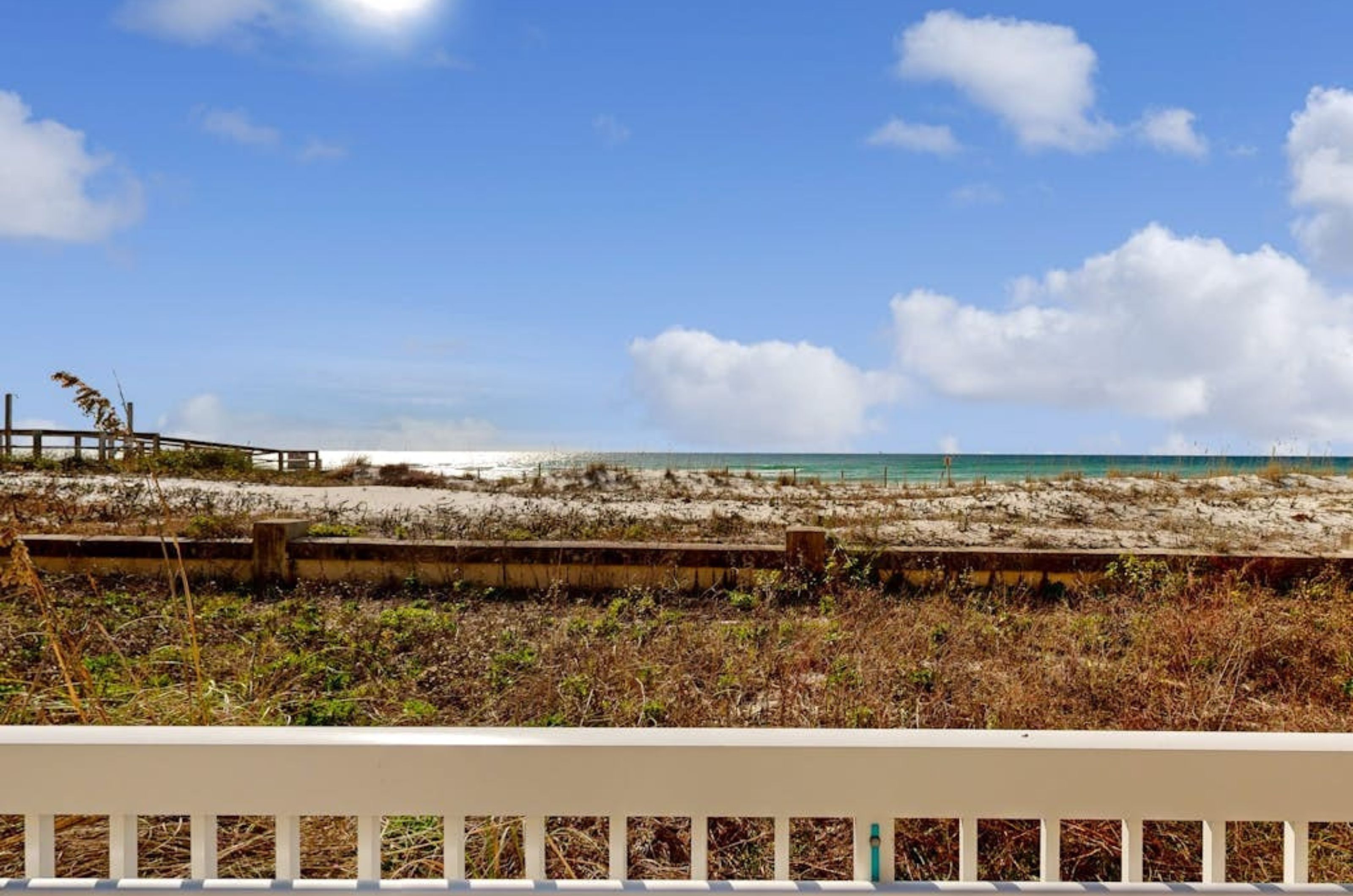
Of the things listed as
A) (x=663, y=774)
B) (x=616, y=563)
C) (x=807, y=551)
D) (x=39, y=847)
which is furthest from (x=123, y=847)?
(x=807, y=551)

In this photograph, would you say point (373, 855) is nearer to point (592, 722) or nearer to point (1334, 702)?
point (592, 722)

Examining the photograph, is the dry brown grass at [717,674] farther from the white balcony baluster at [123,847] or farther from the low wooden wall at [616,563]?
the white balcony baluster at [123,847]

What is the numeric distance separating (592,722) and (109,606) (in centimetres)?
350

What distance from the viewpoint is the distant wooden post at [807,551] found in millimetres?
5598

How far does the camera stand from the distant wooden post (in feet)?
18.4

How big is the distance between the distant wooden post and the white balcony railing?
4481 millimetres

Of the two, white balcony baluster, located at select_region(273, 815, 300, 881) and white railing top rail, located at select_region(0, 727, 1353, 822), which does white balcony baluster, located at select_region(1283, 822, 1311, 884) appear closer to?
white railing top rail, located at select_region(0, 727, 1353, 822)

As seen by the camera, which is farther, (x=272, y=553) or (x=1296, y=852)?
(x=272, y=553)

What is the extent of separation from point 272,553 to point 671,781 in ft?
18.0

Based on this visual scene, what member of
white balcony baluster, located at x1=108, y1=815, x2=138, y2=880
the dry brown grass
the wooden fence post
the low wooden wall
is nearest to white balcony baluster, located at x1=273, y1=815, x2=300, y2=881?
white balcony baluster, located at x1=108, y1=815, x2=138, y2=880

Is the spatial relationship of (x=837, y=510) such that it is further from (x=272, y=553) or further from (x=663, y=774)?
(x=663, y=774)

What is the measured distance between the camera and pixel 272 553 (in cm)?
584

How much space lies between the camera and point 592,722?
310cm

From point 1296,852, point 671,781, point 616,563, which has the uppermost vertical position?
point 671,781
